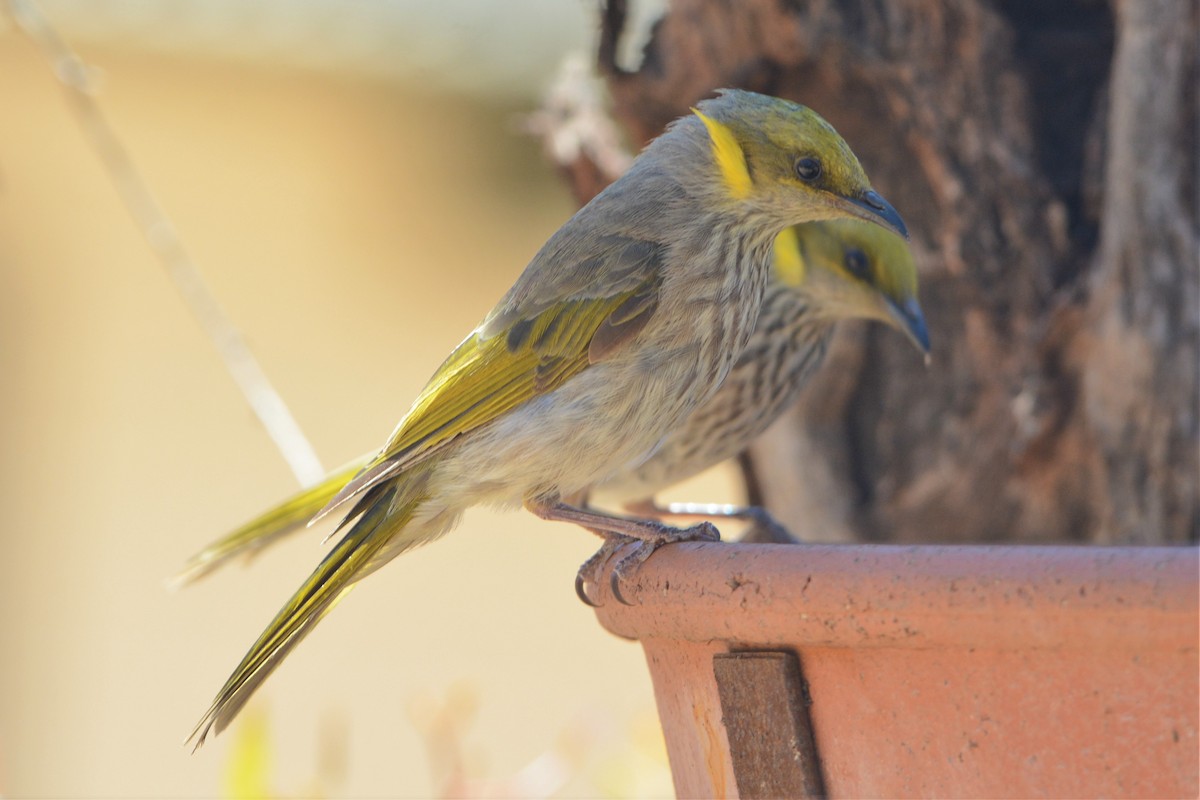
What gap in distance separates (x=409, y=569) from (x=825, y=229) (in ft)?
12.5

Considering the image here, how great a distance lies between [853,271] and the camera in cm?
303

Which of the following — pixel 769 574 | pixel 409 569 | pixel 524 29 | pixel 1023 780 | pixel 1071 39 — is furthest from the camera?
pixel 524 29

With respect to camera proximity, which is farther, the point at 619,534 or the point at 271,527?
the point at 271,527

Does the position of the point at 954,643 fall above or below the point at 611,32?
below

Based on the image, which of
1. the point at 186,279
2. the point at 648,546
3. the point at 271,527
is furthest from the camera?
the point at 186,279

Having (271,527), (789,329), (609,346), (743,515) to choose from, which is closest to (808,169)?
(609,346)

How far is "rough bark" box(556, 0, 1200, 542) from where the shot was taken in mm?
2717

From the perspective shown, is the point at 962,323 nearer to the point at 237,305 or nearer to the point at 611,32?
the point at 611,32

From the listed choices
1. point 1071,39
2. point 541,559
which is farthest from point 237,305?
point 1071,39

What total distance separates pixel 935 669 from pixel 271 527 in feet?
5.33

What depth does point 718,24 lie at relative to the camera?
3100mm

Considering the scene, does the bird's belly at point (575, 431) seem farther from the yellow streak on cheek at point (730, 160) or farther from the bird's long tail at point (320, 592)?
the yellow streak on cheek at point (730, 160)

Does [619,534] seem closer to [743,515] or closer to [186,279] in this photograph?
[743,515]

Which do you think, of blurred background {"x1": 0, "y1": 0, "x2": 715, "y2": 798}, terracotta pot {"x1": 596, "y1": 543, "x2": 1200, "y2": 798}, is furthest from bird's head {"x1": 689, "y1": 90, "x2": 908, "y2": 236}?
blurred background {"x1": 0, "y1": 0, "x2": 715, "y2": 798}
